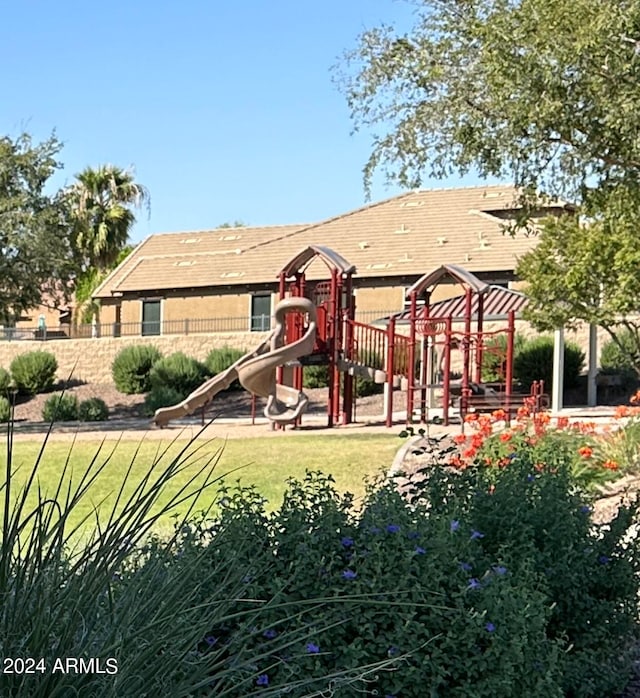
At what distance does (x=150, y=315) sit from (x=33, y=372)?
576 centimetres

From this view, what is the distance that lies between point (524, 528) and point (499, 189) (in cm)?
2850

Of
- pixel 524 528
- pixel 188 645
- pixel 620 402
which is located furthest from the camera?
pixel 620 402

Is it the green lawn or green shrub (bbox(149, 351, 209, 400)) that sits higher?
green shrub (bbox(149, 351, 209, 400))

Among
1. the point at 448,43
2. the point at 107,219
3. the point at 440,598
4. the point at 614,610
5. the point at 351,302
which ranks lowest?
the point at 614,610

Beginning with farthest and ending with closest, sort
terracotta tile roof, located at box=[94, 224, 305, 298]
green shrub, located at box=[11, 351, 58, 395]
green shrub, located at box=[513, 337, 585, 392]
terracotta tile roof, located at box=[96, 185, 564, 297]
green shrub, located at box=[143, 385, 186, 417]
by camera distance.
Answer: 1. terracotta tile roof, located at box=[94, 224, 305, 298]
2. green shrub, located at box=[11, 351, 58, 395]
3. terracotta tile roof, located at box=[96, 185, 564, 297]
4. green shrub, located at box=[143, 385, 186, 417]
5. green shrub, located at box=[513, 337, 585, 392]

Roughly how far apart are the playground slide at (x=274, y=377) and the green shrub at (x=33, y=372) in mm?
10401

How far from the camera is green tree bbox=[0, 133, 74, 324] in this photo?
22.6 meters

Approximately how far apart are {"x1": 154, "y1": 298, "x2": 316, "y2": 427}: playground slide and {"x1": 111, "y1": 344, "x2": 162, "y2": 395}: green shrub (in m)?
8.44

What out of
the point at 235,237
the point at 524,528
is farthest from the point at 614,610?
the point at 235,237

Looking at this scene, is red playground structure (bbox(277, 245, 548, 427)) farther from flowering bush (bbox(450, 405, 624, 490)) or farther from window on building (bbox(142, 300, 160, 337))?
window on building (bbox(142, 300, 160, 337))

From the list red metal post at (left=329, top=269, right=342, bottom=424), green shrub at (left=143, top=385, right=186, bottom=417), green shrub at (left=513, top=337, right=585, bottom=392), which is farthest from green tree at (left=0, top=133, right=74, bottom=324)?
green shrub at (left=513, top=337, right=585, bottom=392)

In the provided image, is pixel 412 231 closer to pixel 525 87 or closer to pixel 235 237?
pixel 235 237

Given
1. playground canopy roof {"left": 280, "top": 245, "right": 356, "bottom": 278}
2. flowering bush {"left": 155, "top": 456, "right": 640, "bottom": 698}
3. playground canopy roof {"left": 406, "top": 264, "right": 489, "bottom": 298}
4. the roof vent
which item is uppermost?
the roof vent

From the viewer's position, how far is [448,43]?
9180 millimetres
